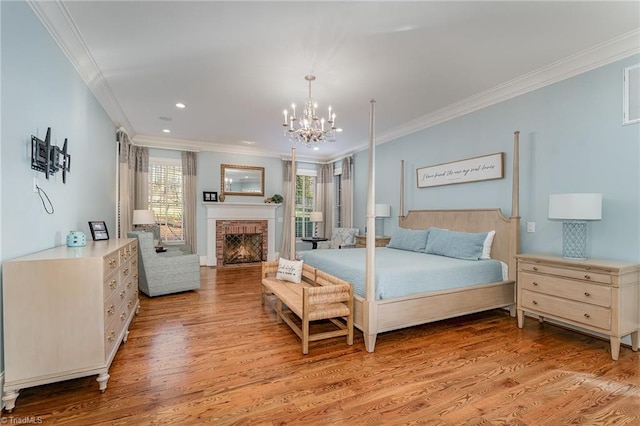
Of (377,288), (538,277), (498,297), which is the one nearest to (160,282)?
(377,288)

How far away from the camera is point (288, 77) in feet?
11.9

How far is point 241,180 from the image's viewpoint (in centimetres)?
744

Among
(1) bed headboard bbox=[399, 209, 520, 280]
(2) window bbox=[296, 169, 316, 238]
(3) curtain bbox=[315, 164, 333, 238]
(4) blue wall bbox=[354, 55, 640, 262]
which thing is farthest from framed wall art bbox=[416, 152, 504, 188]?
(2) window bbox=[296, 169, 316, 238]

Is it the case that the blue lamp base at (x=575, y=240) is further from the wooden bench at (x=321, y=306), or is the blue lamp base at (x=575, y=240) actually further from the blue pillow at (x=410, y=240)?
the wooden bench at (x=321, y=306)

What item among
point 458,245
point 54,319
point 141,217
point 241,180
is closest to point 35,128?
point 54,319

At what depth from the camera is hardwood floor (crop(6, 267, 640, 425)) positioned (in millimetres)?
1892

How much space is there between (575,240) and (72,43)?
5.14 m

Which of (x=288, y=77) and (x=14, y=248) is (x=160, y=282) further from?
(x=288, y=77)

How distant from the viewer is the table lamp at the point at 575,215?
2.85 m

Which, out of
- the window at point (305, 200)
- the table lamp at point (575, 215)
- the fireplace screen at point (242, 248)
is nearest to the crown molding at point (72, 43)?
the fireplace screen at point (242, 248)

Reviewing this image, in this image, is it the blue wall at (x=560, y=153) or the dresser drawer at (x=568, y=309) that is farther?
the blue wall at (x=560, y=153)

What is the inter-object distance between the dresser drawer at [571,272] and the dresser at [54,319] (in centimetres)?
387

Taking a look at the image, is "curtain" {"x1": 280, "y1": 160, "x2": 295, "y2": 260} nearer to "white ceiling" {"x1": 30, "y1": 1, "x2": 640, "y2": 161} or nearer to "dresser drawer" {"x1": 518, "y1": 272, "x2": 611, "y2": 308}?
"white ceiling" {"x1": 30, "y1": 1, "x2": 640, "y2": 161}

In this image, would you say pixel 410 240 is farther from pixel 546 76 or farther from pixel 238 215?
pixel 238 215
